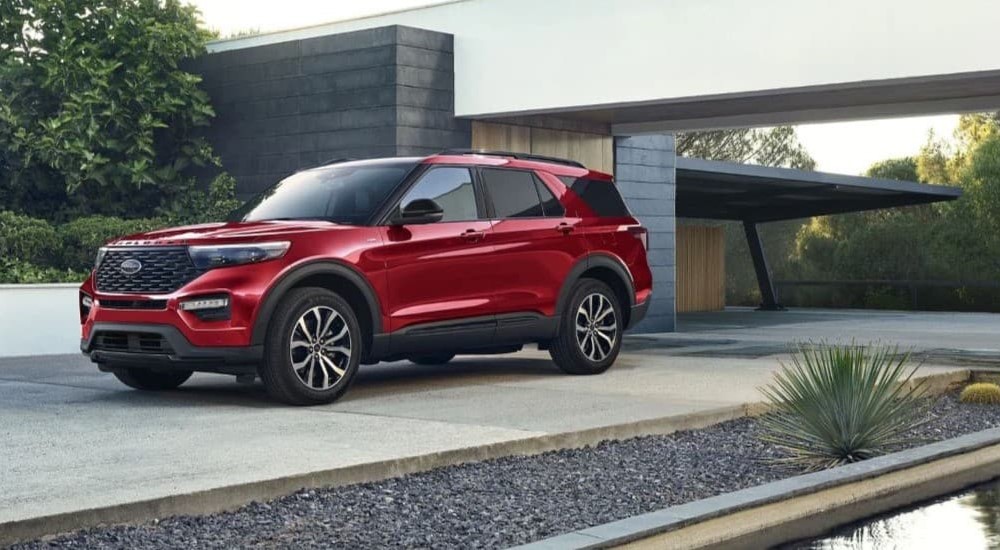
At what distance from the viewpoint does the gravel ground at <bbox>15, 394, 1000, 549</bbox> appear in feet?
19.8

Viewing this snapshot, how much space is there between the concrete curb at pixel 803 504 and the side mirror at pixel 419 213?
4247mm

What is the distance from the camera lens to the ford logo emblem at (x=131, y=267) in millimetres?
10312

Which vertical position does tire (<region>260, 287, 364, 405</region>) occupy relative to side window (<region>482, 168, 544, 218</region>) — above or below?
below

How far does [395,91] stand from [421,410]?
7609 mm

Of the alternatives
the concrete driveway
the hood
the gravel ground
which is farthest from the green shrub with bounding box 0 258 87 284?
the gravel ground

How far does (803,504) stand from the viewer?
6992 mm

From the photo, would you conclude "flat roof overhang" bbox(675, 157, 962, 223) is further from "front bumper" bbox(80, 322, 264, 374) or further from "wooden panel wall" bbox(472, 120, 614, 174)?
"front bumper" bbox(80, 322, 264, 374)

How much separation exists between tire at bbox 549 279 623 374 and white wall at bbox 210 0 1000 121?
434 cm

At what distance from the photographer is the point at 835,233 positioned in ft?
140

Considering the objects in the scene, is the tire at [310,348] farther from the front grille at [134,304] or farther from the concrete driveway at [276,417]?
the front grille at [134,304]

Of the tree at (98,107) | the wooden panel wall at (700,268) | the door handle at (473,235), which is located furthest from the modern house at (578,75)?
the wooden panel wall at (700,268)

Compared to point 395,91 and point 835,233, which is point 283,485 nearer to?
point 395,91

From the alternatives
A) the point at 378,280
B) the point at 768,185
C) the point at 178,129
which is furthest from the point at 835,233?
the point at 378,280

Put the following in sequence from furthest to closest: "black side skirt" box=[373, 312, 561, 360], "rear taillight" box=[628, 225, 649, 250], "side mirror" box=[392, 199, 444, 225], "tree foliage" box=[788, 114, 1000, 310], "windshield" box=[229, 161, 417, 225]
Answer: "tree foliage" box=[788, 114, 1000, 310], "rear taillight" box=[628, 225, 649, 250], "windshield" box=[229, 161, 417, 225], "black side skirt" box=[373, 312, 561, 360], "side mirror" box=[392, 199, 444, 225]
